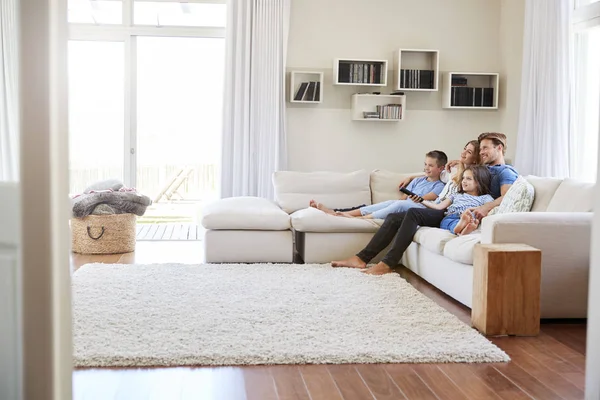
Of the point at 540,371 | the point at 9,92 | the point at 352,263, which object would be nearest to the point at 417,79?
the point at 352,263

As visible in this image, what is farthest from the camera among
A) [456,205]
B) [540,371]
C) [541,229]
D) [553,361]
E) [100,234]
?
[100,234]

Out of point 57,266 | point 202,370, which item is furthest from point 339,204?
point 57,266

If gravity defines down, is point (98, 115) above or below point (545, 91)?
below

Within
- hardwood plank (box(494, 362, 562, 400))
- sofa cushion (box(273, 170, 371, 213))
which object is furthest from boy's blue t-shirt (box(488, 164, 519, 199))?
hardwood plank (box(494, 362, 562, 400))

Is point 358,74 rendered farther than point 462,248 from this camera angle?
Yes

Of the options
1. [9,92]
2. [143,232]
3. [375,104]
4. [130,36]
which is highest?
[130,36]

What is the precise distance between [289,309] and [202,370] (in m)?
1.11

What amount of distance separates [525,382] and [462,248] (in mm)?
1422

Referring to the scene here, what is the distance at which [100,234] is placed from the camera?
244 inches

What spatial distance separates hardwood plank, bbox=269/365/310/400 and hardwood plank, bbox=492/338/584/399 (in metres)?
1.00

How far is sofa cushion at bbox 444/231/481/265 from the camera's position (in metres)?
4.22

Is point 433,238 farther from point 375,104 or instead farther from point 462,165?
point 375,104

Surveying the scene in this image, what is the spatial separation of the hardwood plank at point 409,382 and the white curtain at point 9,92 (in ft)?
5.78

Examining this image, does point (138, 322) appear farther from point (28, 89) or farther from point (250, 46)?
point (250, 46)
